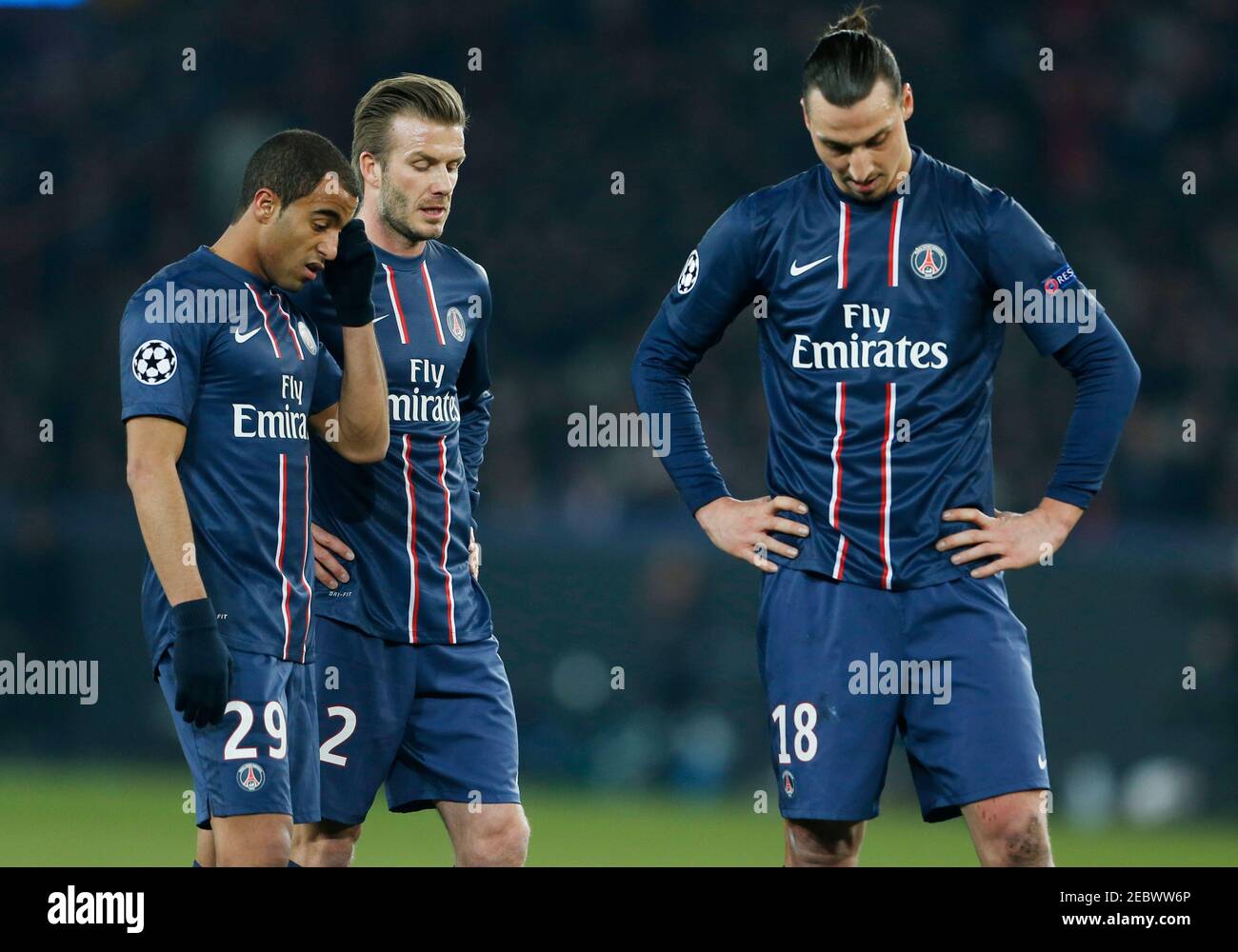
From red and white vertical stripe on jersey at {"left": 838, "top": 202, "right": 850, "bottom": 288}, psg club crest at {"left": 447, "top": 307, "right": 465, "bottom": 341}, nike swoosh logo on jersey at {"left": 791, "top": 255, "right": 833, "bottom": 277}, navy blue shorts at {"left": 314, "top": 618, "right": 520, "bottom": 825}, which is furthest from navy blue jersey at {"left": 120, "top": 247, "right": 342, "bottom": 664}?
red and white vertical stripe on jersey at {"left": 838, "top": 202, "right": 850, "bottom": 288}

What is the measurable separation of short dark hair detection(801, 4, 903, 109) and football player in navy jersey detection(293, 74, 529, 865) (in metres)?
1.13

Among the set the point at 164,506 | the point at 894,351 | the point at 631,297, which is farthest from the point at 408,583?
the point at 631,297

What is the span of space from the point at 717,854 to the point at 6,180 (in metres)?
9.26

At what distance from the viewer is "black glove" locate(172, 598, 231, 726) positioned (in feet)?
14.8

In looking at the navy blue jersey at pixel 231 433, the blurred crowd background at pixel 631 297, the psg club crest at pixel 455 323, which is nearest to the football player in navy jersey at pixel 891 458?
the psg club crest at pixel 455 323

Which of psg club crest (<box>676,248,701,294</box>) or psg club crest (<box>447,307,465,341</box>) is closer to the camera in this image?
psg club crest (<box>676,248,701,294</box>)

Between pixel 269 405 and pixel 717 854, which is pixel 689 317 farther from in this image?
pixel 717 854

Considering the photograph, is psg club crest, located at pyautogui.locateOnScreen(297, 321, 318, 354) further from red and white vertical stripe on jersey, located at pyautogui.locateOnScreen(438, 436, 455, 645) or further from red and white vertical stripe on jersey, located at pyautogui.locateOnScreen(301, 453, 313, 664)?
red and white vertical stripe on jersey, located at pyautogui.locateOnScreen(438, 436, 455, 645)

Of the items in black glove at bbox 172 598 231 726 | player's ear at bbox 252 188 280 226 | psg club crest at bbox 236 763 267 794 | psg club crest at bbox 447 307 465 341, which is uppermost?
player's ear at bbox 252 188 280 226

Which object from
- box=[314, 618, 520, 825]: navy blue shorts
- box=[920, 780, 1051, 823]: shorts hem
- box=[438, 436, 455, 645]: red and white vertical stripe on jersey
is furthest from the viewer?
box=[438, 436, 455, 645]: red and white vertical stripe on jersey

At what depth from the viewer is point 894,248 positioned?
4.96m

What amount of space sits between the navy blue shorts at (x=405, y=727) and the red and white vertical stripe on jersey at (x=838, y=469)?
1.08 metres

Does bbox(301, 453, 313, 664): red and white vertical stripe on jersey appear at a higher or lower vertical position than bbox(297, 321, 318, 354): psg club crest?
lower
